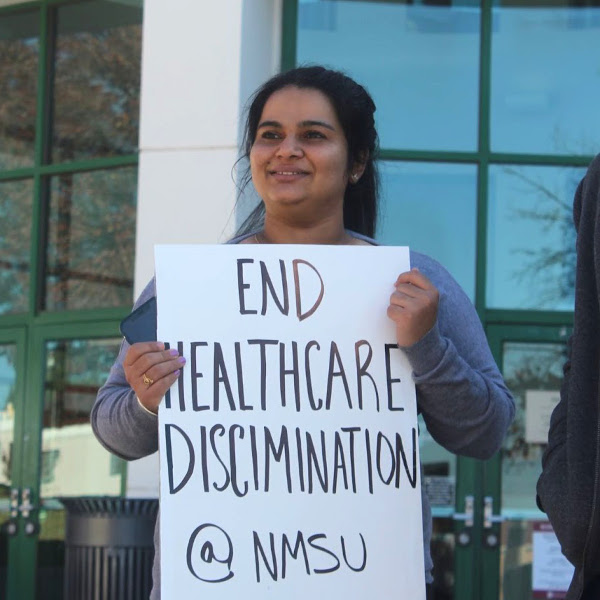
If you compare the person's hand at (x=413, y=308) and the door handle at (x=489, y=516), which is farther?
the door handle at (x=489, y=516)

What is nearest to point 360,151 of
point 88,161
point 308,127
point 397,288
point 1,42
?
point 308,127

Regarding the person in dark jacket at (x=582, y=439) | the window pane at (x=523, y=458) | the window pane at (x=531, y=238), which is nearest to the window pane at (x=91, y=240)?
the window pane at (x=531, y=238)

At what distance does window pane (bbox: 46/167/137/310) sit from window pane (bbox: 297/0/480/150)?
164 centimetres

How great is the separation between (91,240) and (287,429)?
21.3 feet

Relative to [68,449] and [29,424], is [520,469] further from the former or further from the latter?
[29,424]

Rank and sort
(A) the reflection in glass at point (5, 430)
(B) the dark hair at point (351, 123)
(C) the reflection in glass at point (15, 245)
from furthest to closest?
(C) the reflection in glass at point (15, 245), (A) the reflection in glass at point (5, 430), (B) the dark hair at point (351, 123)

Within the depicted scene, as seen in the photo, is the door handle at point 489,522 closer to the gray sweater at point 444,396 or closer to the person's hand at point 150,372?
the gray sweater at point 444,396

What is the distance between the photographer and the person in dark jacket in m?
2.08

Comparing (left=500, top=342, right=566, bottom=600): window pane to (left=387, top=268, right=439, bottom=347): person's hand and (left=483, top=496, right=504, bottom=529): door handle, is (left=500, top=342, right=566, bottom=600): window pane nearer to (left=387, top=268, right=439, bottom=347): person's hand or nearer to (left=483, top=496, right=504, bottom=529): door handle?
(left=483, top=496, right=504, bottom=529): door handle

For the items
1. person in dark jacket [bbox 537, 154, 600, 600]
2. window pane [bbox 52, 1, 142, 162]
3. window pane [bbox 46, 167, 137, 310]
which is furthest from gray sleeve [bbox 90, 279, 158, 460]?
window pane [bbox 52, 1, 142, 162]

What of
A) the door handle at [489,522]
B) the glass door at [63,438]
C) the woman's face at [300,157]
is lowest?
the door handle at [489,522]

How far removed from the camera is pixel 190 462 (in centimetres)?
252

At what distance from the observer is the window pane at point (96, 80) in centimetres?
884

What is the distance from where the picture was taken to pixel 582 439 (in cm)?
211
